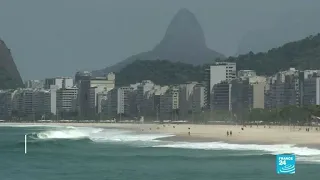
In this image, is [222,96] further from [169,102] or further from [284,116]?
[284,116]

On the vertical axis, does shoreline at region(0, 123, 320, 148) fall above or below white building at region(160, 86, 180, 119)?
below

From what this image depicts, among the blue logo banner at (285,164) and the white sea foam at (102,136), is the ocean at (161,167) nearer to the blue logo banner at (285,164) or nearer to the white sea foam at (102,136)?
the blue logo banner at (285,164)

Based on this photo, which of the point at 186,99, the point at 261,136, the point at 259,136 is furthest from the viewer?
the point at 186,99

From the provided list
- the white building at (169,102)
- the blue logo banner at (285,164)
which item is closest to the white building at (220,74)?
the white building at (169,102)

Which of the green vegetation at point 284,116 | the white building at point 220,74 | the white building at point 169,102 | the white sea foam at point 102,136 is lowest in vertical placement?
the white sea foam at point 102,136

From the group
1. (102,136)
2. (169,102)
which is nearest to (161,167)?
(102,136)

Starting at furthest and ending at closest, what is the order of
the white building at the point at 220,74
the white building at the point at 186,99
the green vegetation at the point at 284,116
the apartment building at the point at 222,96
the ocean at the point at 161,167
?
1. the white building at the point at 220,74
2. the white building at the point at 186,99
3. the apartment building at the point at 222,96
4. the green vegetation at the point at 284,116
5. the ocean at the point at 161,167

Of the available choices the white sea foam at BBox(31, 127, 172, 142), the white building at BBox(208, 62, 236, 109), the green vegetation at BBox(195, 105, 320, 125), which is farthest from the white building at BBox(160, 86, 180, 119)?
the white sea foam at BBox(31, 127, 172, 142)

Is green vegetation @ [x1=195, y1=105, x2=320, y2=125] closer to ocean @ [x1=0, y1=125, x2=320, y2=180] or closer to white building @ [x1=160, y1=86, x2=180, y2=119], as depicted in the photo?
white building @ [x1=160, y1=86, x2=180, y2=119]

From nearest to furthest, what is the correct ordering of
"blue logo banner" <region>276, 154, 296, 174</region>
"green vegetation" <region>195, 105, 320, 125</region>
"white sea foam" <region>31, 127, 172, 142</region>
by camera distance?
"blue logo banner" <region>276, 154, 296, 174</region> → "white sea foam" <region>31, 127, 172, 142</region> → "green vegetation" <region>195, 105, 320, 125</region>

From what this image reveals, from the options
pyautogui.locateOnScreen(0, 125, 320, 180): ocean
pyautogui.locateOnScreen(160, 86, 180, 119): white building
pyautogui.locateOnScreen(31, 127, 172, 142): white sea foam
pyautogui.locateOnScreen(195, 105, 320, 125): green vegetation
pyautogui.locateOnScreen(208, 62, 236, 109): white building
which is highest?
pyautogui.locateOnScreen(208, 62, 236, 109): white building

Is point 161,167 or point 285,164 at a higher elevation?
point 285,164

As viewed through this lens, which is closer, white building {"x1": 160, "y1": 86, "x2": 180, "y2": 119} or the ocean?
the ocean
